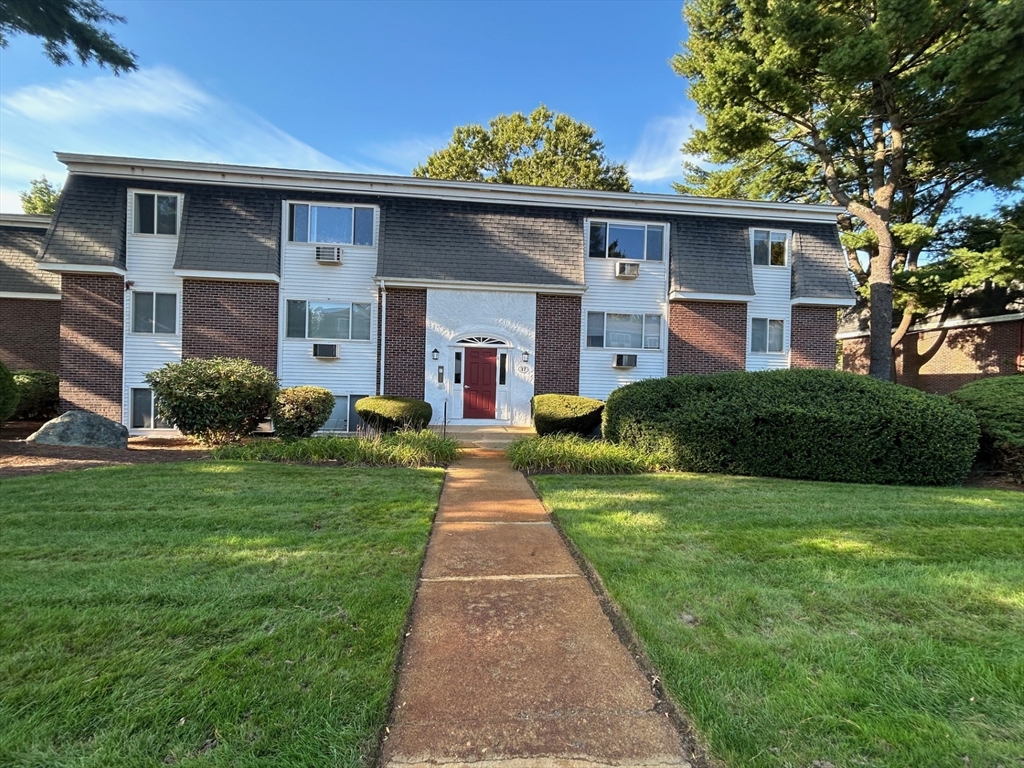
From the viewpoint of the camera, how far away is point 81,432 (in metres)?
9.26

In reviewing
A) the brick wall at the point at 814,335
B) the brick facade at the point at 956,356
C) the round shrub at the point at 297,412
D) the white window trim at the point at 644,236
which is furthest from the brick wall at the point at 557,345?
the brick facade at the point at 956,356

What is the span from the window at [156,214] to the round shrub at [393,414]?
23.3 feet

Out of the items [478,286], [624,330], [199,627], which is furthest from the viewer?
[624,330]

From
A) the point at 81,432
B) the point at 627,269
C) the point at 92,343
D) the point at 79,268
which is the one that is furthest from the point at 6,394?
the point at 627,269

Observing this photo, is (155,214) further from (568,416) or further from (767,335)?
(767,335)

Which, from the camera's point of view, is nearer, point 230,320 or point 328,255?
point 230,320

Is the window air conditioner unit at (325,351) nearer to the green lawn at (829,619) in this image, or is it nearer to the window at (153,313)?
the window at (153,313)

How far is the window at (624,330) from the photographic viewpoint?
14039 mm

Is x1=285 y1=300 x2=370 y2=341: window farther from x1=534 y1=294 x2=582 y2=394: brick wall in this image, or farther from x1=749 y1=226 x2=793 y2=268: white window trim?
x1=749 y1=226 x2=793 y2=268: white window trim

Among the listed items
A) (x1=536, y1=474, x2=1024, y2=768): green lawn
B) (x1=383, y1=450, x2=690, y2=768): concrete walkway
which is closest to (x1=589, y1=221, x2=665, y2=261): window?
(x1=536, y1=474, x2=1024, y2=768): green lawn

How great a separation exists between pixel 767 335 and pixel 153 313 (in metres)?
16.8

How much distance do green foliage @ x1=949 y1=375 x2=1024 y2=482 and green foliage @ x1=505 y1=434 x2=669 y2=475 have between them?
508cm

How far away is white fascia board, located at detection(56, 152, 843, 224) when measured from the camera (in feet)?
39.7

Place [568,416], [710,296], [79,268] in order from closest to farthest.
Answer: [568,416] → [79,268] → [710,296]
